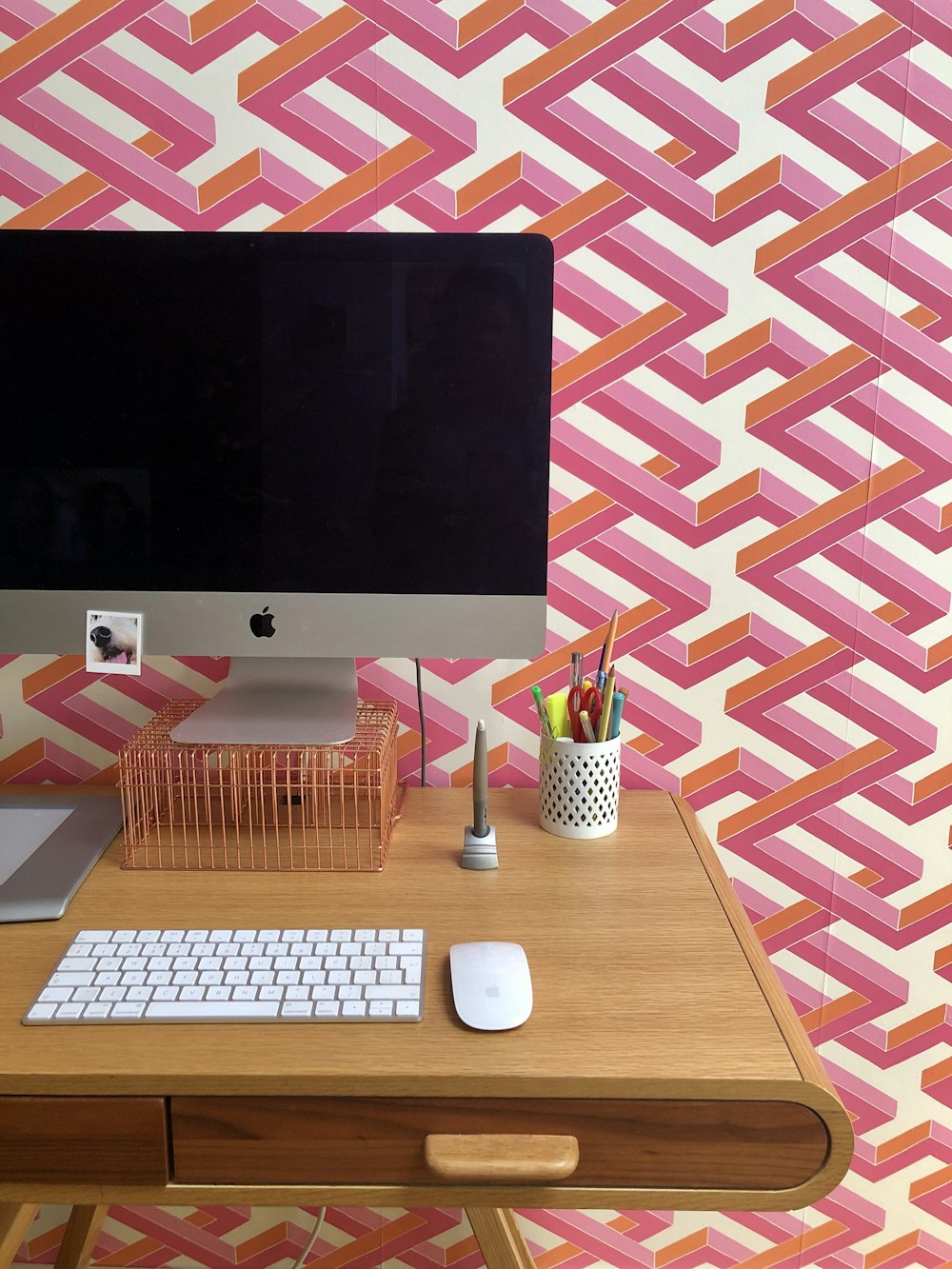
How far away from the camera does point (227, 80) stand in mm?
1186

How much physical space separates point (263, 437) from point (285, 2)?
1.84ft

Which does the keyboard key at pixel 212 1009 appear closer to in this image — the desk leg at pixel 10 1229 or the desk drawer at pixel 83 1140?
the desk drawer at pixel 83 1140

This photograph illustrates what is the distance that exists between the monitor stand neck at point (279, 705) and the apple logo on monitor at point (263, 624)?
0.28 feet

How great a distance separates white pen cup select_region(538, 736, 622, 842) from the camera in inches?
42.6

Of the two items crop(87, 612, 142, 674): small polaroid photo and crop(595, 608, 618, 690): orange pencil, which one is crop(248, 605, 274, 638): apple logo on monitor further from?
crop(595, 608, 618, 690): orange pencil

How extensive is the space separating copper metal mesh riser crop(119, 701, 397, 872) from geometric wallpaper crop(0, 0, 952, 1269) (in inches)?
9.0

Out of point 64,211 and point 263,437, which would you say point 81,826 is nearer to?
point 263,437

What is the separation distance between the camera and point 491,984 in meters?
0.78

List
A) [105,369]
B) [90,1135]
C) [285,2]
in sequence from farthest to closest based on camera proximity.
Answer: [285,2] < [105,369] < [90,1135]

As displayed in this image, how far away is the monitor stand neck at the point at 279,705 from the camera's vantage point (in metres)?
1.01

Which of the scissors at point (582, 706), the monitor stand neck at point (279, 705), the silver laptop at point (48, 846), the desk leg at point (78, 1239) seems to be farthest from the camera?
the desk leg at point (78, 1239)

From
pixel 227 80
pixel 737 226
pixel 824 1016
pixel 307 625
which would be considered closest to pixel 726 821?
pixel 824 1016

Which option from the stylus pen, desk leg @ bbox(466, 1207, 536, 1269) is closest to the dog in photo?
the stylus pen

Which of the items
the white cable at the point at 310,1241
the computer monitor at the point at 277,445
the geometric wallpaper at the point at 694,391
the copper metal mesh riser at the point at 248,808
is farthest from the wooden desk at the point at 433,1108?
the white cable at the point at 310,1241
